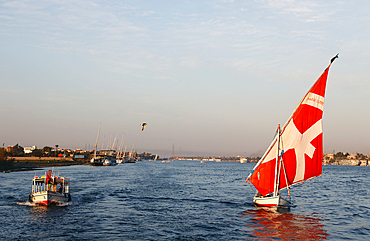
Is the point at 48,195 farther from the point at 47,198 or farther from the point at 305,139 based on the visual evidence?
the point at 305,139

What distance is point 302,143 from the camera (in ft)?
117

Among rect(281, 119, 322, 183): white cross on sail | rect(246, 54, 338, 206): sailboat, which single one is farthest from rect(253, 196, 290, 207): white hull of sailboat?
rect(281, 119, 322, 183): white cross on sail

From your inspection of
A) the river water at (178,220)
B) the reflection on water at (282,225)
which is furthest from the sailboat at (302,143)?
the river water at (178,220)

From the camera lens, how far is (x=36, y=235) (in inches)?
1070

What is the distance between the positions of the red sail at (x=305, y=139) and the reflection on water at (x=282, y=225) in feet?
13.0

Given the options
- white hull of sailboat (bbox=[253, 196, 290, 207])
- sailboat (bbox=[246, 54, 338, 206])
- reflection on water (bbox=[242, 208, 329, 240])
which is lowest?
reflection on water (bbox=[242, 208, 329, 240])

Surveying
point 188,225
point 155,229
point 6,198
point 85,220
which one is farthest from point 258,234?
point 6,198

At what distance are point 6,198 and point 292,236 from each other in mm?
40989

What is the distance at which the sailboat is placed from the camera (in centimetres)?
3522

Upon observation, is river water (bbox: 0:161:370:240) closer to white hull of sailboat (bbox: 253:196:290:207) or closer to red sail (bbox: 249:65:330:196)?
white hull of sailboat (bbox: 253:196:290:207)

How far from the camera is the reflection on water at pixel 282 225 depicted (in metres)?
28.7

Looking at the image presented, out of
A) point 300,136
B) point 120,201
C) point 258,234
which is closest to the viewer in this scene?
point 258,234

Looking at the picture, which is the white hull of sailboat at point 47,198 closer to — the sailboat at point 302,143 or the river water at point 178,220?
the river water at point 178,220

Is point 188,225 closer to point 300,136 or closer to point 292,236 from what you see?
point 292,236
